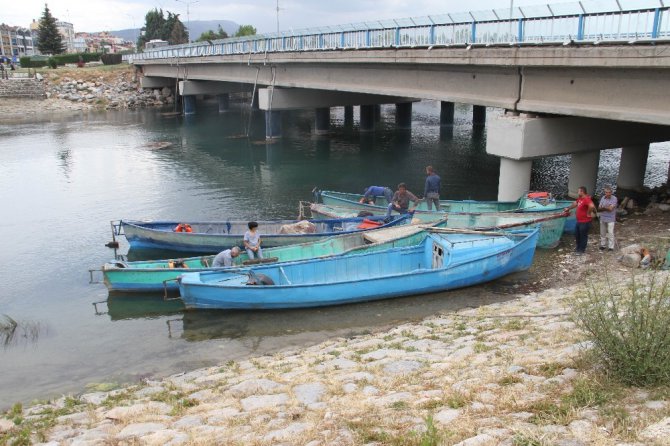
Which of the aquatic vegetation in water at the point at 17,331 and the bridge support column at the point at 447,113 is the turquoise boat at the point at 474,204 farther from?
the bridge support column at the point at 447,113

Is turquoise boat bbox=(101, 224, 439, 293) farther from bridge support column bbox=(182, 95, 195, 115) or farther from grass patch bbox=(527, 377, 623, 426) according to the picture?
bridge support column bbox=(182, 95, 195, 115)

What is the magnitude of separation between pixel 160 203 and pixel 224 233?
30.9 feet

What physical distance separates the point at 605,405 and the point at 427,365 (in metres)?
3.35

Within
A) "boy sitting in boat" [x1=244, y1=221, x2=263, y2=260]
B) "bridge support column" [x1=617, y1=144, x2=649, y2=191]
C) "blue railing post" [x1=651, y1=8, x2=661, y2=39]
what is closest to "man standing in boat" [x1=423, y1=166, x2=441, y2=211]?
"boy sitting in boat" [x1=244, y1=221, x2=263, y2=260]

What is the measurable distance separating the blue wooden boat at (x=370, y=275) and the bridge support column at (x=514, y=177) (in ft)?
20.5

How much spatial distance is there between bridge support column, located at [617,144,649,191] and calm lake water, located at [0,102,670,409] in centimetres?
306

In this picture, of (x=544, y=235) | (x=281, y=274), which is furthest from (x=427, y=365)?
(x=544, y=235)

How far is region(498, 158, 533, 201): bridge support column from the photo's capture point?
22.5 metres

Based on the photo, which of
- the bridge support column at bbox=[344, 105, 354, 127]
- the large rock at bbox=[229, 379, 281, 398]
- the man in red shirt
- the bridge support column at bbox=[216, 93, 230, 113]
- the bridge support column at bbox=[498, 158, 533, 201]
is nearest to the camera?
the large rock at bbox=[229, 379, 281, 398]

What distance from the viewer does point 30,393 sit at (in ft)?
38.4

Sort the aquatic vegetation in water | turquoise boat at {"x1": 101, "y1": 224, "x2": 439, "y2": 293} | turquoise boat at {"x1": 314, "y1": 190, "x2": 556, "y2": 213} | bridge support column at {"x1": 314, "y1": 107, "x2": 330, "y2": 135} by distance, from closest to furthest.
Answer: the aquatic vegetation in water, turquoise boat at {"x1": 101, "y1": 224, "x2": 439, "y2": 293}, turquoise boat at {"x1": 314, "y1": 190, "x2": 556, "y2": 213}, bridge support column at {"x1": 314, "y1": 107, "x2": 330, "y2": 135}

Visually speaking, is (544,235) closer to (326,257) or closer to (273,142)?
(326,257)

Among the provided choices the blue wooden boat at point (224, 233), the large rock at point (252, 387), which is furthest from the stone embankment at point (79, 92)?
the large rock at point (252, 387)

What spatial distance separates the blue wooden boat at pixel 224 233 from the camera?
1877cm
